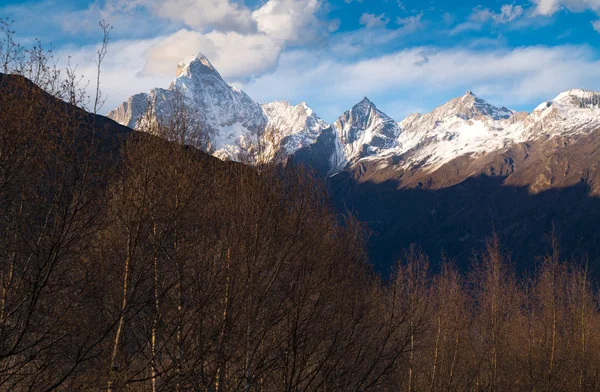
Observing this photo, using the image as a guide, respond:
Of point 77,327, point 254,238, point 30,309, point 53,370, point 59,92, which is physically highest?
point 59,92

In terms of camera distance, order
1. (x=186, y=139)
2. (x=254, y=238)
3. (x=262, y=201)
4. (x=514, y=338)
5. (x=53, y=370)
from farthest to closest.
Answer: (x=514, y=338) → (x=186, y=139) → (x=262, y=201) → (x=254, y=238) → (x=53, y=370)

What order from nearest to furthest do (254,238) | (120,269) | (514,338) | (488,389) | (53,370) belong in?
(53,370) < (120,269) < (254,238) < (488,389) < (514,338)

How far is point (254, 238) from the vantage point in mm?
12648

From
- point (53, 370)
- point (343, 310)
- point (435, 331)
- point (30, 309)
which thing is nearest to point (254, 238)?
point (343, 310)

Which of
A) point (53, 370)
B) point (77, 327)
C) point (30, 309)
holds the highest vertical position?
point (30, 309)

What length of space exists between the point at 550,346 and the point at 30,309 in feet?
107

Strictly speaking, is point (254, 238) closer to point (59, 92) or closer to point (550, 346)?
point (59, 92)

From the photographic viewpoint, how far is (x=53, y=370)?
8.91 metres

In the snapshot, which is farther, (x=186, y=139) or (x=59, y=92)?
(x=186, y=139)

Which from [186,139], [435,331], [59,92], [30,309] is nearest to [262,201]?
[186,139]

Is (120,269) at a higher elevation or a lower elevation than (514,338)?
higher

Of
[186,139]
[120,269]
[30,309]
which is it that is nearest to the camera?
[30,309]

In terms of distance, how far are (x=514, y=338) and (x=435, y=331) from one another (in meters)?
11.0

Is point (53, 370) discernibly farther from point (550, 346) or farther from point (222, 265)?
point (550, 346)
